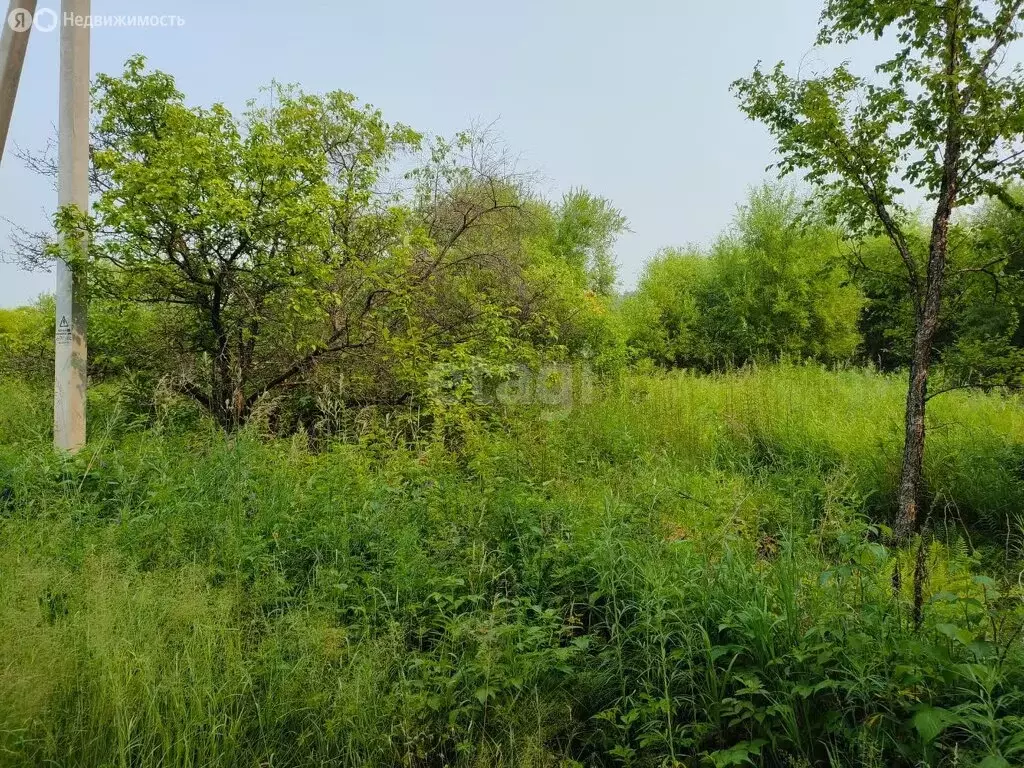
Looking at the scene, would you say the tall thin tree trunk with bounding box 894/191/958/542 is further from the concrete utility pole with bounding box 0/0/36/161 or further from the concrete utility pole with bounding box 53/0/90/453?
the concrete utility pole with bounding box 0/0/36/161

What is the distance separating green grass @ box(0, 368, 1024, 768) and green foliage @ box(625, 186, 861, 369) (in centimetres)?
1769

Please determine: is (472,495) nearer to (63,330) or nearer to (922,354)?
(922,354)

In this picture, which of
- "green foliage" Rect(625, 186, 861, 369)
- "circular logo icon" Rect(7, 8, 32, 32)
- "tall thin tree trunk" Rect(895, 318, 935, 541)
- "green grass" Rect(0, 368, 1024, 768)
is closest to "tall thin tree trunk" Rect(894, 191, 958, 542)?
"tall thin tree trunk" Rect(895, 318, 935, 541)

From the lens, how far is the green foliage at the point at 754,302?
21.1 m

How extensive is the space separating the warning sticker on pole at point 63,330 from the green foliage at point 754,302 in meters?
17.5

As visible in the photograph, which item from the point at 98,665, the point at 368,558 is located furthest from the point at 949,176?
the point at 98,665

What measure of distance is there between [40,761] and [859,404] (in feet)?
28.6

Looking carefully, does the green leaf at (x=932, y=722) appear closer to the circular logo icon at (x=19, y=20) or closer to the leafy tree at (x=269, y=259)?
the leafy tree at (x=269, y=259)

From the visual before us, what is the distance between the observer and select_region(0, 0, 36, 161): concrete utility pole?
450 centimetres

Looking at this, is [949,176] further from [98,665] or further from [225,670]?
[98,665]

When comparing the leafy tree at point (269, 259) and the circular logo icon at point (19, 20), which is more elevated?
the circular logo icon at point (19, 20)

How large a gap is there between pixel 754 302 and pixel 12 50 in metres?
22.0

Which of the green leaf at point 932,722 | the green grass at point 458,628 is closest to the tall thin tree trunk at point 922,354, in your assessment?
Result: the green grass at point 458,628

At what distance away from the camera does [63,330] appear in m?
5.12
